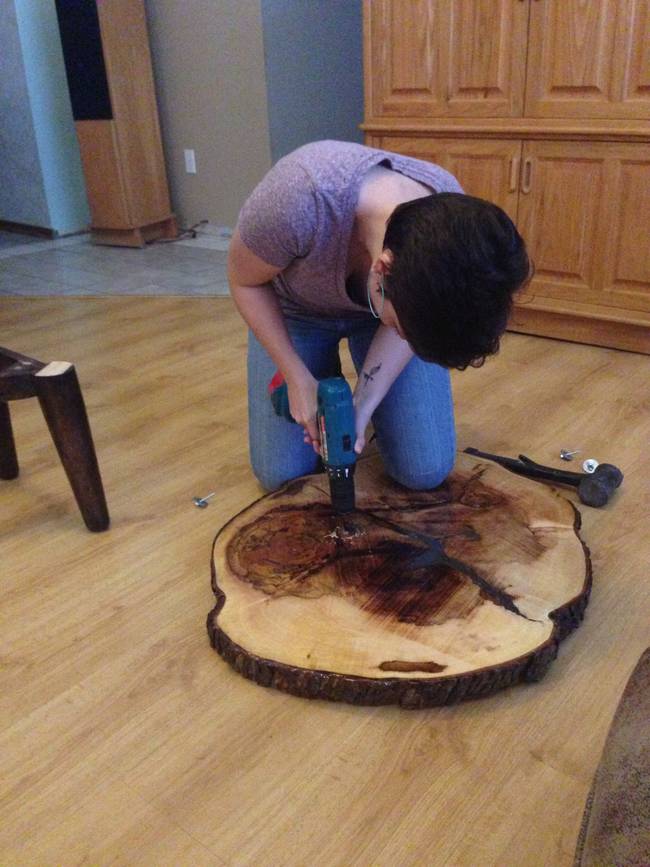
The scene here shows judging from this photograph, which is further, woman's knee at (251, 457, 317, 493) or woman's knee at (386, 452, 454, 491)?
woman's knee at (251, 457, 317, 493)

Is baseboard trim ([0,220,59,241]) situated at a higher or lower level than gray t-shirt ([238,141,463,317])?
lower

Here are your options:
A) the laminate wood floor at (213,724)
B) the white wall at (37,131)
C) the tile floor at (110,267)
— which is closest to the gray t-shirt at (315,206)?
the laminate wood floor at (213,724)

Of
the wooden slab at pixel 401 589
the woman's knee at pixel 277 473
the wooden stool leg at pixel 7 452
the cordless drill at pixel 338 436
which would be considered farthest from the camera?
the wooden stool leg at pixel 7 452

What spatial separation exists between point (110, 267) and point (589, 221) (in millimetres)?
2300

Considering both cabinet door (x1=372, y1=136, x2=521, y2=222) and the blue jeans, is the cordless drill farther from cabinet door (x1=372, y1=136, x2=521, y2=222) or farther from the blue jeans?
cabinet door (x1=372, y1=136, x2=521, y2=222)

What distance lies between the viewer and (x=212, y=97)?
140 inches

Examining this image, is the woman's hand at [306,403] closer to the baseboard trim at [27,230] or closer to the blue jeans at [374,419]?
the blue jeans at [374,419]

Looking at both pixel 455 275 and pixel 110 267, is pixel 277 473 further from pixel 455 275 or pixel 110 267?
pixel 110 267

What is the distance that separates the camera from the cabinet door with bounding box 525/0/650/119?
74.8 inches

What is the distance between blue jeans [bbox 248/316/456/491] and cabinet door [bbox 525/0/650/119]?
110 cm

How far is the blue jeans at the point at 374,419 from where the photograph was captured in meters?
1.35

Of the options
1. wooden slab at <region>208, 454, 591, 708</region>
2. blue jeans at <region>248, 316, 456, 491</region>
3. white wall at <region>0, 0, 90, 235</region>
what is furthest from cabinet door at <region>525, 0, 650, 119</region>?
white wall at <region>0, 0, 90, 235</region>

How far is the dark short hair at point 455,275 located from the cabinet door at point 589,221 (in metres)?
1.44

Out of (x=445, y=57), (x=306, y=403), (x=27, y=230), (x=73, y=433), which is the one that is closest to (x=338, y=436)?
(x=306, y=403)
